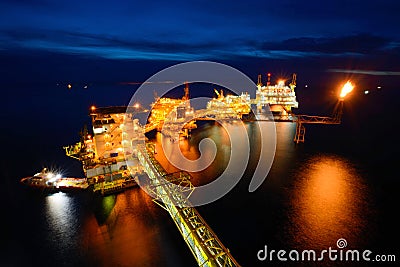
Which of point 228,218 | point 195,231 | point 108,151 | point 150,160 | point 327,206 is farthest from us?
point 108,151

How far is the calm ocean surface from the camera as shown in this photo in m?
17.5

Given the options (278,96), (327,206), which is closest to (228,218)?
(327,206)

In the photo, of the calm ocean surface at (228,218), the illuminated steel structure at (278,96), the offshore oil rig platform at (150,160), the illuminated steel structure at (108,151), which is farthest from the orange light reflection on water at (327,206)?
the illuminated steel structure at (278,96)

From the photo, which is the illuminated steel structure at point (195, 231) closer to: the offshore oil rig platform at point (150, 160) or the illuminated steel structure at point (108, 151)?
the offshore oil rig platform at point (150, 160)

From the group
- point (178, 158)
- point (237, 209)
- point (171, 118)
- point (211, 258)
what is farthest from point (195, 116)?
point (211, 258)

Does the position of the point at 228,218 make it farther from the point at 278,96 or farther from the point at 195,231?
the point at 278,96

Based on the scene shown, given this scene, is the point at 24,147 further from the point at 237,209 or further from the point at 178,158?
the point at 237,209

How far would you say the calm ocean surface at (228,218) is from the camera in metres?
17.5

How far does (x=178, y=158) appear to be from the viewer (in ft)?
121

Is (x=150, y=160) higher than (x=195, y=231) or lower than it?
higher

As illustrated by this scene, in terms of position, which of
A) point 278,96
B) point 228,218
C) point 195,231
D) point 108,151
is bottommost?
point 228,218

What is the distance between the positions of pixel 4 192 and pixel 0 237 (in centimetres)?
903

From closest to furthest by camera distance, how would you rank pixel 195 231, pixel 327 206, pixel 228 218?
1. pixel 195 231
2. pixel 228 218
3. pixel 327 206

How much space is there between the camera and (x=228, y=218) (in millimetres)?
21500
